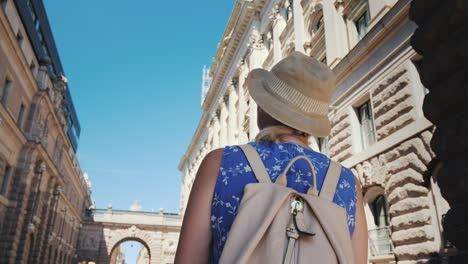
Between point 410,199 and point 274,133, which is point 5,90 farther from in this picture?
point 274,133

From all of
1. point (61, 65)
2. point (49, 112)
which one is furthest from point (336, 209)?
point (61, 65)

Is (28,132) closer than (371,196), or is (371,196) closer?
(371,196)

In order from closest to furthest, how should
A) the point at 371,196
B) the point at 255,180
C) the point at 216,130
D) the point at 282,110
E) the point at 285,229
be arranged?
the point at 285,229 < the point at 255,180 < the point at 282,110 < the point at 371,196 < the point at 216,130

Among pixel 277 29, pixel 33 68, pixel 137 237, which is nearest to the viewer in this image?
pixel 277 29

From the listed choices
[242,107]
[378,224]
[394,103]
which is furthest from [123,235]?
[394,103]

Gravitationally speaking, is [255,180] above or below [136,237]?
below

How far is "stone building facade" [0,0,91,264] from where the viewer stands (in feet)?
65.2

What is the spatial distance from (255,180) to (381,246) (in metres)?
10.2

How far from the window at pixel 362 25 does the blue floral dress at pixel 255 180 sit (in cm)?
1255

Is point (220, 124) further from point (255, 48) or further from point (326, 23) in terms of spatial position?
point (326, 23)

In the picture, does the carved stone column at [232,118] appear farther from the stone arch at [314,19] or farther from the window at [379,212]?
the window at [379,212]

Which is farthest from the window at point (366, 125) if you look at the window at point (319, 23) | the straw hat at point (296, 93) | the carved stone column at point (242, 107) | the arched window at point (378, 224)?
the carved stone column at point (242, 107)

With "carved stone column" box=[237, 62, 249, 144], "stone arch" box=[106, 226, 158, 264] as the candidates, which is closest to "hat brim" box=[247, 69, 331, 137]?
"carved stone column" box=[237, 62, 249, 144]

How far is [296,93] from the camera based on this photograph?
190 cm
